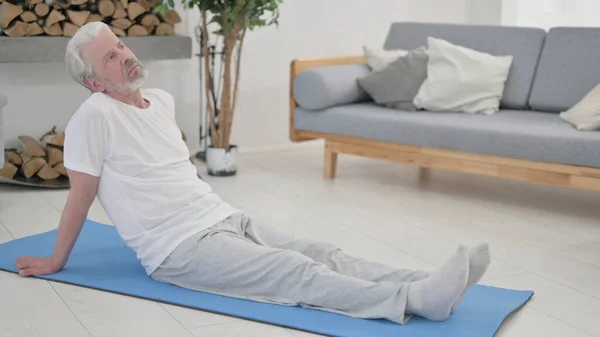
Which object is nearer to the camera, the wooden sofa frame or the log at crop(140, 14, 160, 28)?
the wooden sofa frame

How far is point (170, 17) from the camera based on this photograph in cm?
466

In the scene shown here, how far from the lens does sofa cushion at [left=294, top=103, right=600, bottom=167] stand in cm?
354

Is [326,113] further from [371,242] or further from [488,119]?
[371,242]

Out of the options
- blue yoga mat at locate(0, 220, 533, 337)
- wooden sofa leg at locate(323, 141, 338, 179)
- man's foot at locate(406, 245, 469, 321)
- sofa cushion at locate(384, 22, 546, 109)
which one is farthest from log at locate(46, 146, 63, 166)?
man's foot at locate(406, 245, 469, 321)

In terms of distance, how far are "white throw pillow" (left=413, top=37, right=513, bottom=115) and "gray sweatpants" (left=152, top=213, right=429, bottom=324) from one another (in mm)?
1810

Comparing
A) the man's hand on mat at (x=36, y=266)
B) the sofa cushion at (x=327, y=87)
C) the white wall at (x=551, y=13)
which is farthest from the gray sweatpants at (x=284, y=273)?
the white wall at (x=551, y=13)

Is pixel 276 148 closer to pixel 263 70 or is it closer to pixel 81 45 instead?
pixel 263 70

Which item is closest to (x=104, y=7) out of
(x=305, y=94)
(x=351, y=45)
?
(x=305, y=94)

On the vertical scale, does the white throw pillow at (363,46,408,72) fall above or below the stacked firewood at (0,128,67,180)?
above

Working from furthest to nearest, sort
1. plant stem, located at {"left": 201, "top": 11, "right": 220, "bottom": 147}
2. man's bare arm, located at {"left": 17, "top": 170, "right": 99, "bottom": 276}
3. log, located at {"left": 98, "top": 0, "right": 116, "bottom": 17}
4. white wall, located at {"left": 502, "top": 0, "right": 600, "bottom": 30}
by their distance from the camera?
white wall, located at {"left": 502, "top": 0, "right": 600, "bottom": 30} → plant stem, located at {"left": 201, "top": 11, "right": 220, "bottom": 147} → log, located at {"left": 98, "top": 0, "right": 116, "bottom": 17} → man's bare arm, located at {"left": 17, "top": 170, "right": 99, "bottom": 276}

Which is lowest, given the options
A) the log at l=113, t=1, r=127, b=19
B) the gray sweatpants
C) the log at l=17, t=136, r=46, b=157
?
the log at l=17, t=136, r=46, b=157

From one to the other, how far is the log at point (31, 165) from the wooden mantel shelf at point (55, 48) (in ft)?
1.59

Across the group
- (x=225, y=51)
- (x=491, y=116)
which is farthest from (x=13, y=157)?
(x=491, y=116)

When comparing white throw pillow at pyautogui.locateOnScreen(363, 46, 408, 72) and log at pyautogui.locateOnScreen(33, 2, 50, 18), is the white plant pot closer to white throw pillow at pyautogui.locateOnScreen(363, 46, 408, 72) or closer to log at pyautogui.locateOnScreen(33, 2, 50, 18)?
white throw pillow at pyautogui.locateOnScreen(363, 46, 408, 72)
